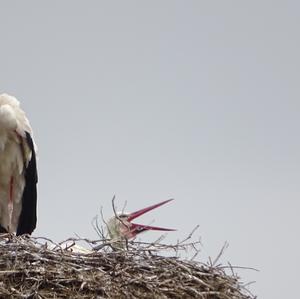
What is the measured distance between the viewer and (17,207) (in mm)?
8953

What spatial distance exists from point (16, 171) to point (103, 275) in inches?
80.3

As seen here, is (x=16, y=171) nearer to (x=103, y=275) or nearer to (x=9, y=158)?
(x=9, y=158)

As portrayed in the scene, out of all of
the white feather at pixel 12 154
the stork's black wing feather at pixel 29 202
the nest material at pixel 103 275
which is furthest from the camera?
the stork's black wing feather at pixel 29 202

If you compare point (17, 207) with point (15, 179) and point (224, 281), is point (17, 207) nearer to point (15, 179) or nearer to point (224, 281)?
point (15, 179)

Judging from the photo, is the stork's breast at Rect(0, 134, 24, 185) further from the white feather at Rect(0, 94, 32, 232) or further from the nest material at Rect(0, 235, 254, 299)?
the nest material at Rect(0, 235, 254, 299)

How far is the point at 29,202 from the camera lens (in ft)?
29.3

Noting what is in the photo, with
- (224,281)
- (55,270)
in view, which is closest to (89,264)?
(55,270)

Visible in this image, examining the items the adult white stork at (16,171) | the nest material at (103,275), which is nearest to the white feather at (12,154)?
the adult white stork at (16,171)

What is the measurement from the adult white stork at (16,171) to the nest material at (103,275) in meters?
1.41

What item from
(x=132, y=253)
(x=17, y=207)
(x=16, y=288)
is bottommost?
(x=16, y=288)

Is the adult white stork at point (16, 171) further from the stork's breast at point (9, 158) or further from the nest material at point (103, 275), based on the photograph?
the nest material at point (103, 275)

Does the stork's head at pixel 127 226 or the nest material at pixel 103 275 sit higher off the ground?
the stork's head at pixel 127 226

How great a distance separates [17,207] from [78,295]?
2.23 metres

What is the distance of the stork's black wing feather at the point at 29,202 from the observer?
29.1ft
